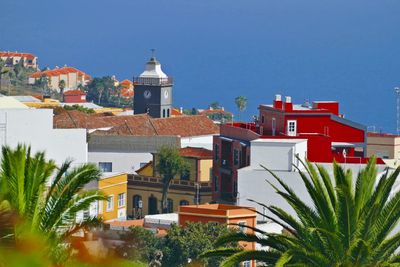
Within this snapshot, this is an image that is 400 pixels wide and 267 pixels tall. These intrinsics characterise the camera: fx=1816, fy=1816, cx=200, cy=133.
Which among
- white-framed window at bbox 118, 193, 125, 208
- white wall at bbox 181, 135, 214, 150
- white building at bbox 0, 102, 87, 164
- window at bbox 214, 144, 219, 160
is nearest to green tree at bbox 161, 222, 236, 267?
white building at bbox 0, 102, 87, 164

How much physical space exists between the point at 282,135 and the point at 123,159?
53.1 feet

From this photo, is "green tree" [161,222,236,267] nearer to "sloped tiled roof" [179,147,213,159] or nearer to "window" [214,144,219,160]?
"window" [214,144,219,160]

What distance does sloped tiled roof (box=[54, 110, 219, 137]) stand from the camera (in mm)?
73188

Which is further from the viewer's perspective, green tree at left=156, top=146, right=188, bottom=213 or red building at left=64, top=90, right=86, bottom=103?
red building at left=64, top=90, right=86, bottom=103

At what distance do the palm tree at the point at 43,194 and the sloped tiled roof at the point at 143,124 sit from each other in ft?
178

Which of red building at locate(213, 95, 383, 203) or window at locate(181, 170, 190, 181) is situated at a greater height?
red building at locate(213, 95, 383, 203)

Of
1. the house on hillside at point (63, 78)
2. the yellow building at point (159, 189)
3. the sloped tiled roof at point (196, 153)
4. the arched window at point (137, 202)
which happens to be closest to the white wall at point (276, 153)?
the yellow building at point (159, 189)

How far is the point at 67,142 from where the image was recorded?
39.6m

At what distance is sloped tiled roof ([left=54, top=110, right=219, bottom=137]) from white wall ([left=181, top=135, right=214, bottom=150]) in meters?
0.63

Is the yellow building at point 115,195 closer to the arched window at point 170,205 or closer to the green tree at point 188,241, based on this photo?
the arched window at point 170,205

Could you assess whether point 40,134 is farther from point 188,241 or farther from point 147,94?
point 147,94

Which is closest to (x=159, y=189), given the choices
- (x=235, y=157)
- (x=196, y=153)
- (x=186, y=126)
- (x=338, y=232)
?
(x=196, y=153)

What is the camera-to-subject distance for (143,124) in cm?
7575

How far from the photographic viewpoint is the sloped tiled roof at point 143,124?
73.2 m
